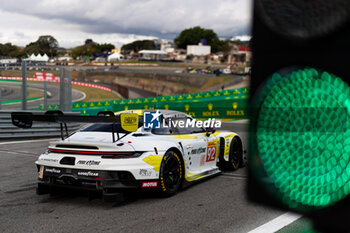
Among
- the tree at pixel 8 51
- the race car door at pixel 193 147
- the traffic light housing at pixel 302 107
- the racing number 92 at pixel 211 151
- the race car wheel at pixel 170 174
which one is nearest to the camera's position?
the traffic light housing at pixel 302 107

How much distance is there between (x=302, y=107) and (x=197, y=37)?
17906cm

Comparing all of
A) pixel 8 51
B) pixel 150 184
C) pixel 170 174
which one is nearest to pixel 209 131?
pixel 170 174

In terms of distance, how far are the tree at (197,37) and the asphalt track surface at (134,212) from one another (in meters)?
171

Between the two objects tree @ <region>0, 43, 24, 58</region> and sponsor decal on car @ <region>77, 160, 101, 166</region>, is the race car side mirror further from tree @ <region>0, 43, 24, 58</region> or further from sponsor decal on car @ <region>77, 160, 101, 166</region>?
tree @ <region>0, 43, 24, 58</region>

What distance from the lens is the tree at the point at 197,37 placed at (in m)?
176

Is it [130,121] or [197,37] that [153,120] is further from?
[197,37]

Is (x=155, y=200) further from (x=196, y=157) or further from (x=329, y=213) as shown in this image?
(x=329, y=213)

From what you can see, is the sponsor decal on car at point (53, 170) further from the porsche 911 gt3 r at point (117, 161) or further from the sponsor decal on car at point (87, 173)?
the sponsor decal on car at point (87, 173)

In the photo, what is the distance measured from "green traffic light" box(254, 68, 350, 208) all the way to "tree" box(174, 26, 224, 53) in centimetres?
17601

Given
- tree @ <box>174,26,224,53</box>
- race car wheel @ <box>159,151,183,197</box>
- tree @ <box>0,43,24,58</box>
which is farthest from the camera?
tree @ <box>174,26,224,53</box>

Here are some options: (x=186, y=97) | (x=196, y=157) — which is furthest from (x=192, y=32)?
(x=196, y=157)

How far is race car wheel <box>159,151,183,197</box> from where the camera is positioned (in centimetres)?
598

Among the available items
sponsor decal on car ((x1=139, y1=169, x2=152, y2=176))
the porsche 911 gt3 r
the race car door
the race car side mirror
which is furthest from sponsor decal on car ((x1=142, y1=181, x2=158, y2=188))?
the race car side mirror

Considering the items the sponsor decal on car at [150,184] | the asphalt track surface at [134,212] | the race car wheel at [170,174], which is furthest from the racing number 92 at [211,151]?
the sponsor decal on car at [150,184]
